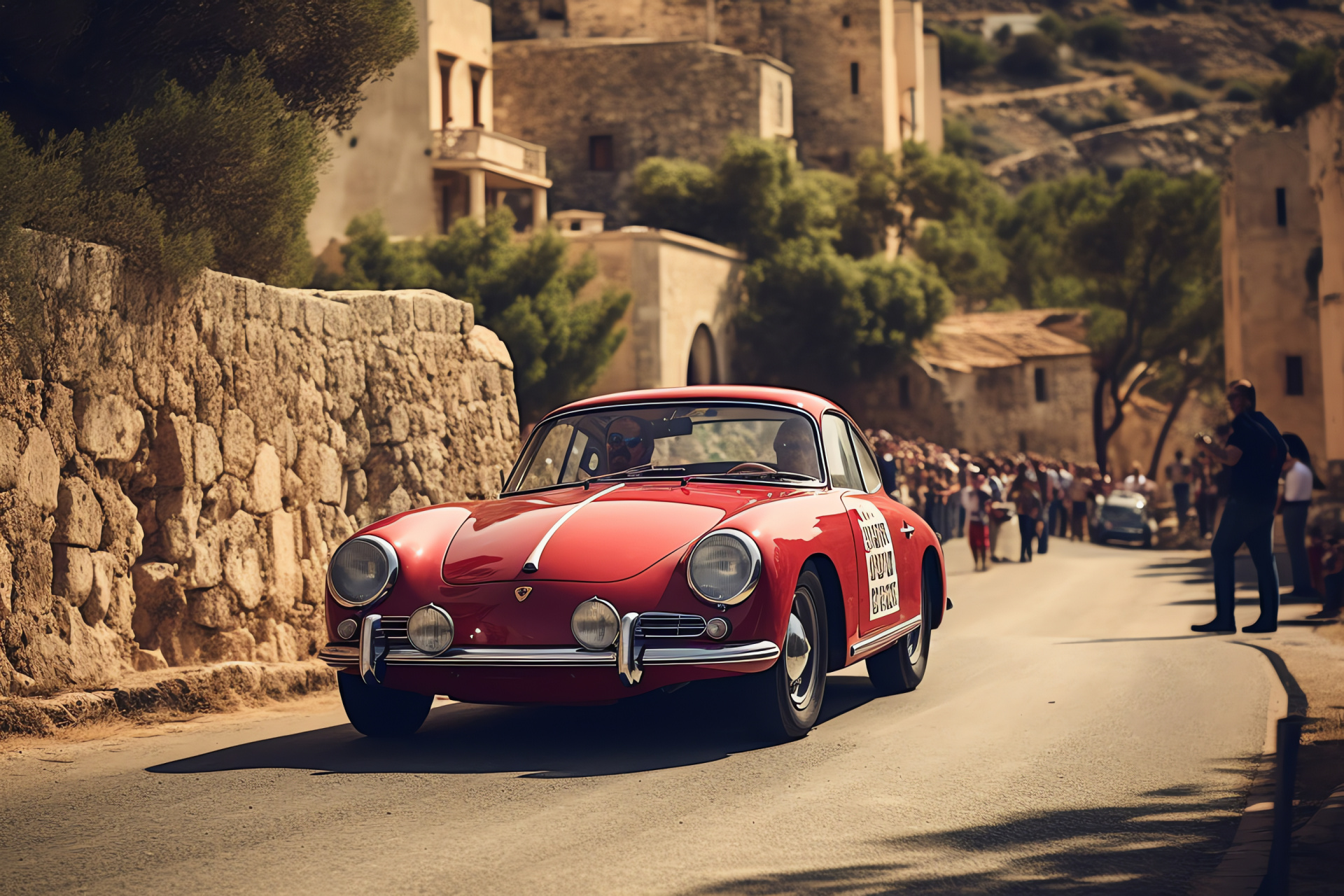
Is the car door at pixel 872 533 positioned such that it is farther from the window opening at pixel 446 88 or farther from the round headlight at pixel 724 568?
the window opening at pixel 446 88

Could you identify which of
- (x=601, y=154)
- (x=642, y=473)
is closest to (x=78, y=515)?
(x=642, y=473)

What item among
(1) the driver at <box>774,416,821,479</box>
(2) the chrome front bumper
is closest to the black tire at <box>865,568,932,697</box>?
(1) the driver at <box>774,416,821,479</box>

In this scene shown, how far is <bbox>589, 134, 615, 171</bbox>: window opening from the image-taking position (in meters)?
60.4

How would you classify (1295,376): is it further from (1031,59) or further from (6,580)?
(1031,59)

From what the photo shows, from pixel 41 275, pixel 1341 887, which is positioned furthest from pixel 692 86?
pixel 1341 887

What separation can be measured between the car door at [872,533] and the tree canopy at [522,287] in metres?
26.4

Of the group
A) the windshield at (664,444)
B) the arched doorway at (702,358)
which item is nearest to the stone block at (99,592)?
the windshield at (664,444)

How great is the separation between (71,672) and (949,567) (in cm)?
1944

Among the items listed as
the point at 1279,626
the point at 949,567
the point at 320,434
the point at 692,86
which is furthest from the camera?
the point at 692,86

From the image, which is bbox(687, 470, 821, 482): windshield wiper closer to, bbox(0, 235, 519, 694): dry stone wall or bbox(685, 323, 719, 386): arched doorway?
bbox(0, 235, 519, 694): dry stone wall

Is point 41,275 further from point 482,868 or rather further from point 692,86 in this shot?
point 692,86

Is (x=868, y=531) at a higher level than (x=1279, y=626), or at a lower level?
higher

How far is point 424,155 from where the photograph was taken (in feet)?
151

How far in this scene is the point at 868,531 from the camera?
789cm
